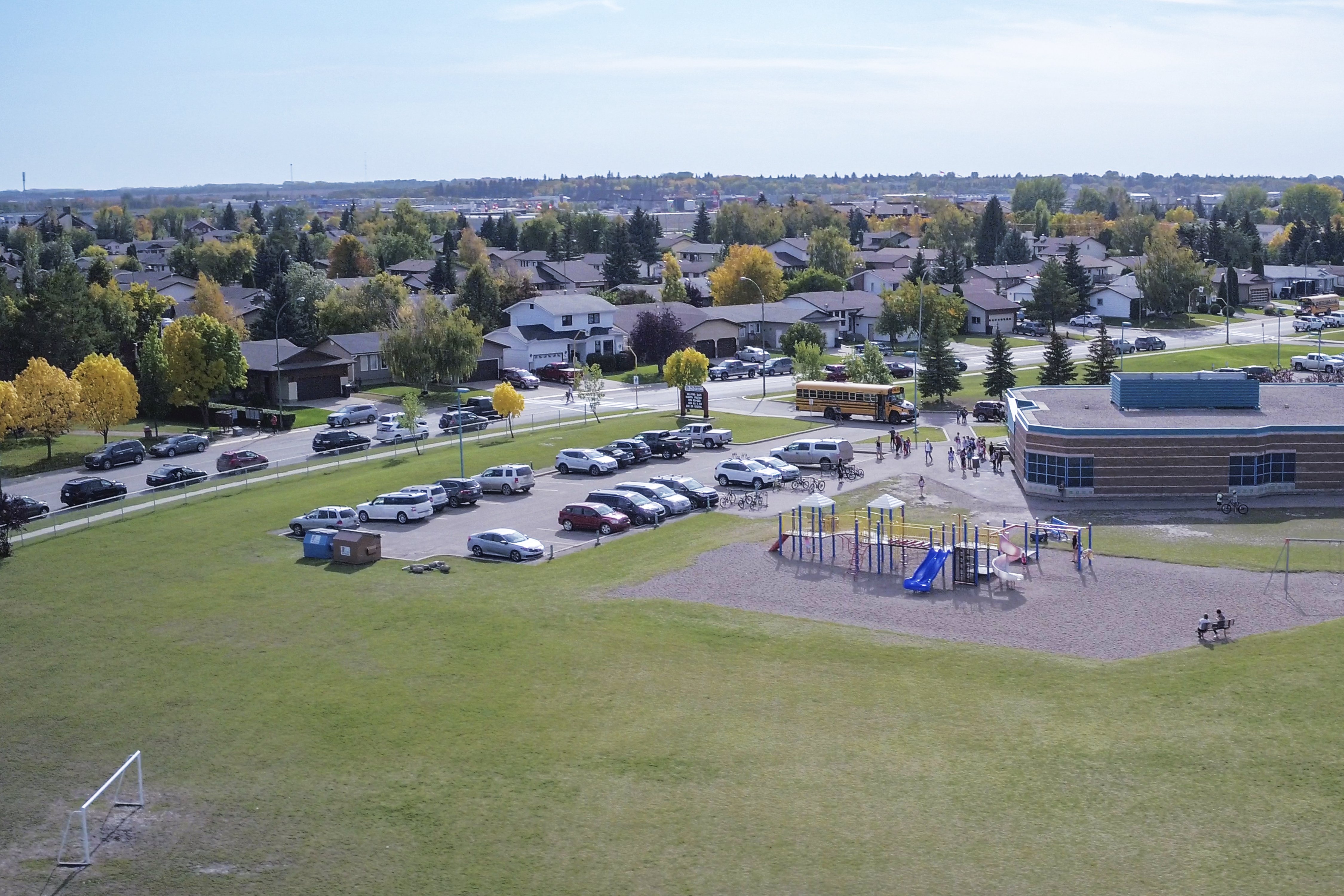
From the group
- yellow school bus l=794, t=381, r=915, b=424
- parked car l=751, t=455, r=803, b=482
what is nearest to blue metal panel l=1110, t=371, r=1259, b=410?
yellow school bus l=794, t=381, r=915, b=424

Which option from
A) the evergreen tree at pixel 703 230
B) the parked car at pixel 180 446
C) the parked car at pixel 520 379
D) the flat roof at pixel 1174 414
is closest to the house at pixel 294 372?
the parked car at pixel 520 379

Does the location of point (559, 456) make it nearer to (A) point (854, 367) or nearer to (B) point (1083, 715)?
(A) point (854, 367)

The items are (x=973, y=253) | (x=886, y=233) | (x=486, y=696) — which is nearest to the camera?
(x=486, y=696)

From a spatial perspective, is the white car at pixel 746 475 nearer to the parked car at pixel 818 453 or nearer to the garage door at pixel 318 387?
the parked car at pixel 818 453

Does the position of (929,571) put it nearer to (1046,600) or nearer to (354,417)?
(1046,600)

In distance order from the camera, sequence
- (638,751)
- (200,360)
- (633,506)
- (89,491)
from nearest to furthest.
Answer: (638,751), (633,506), (89,491), (200,360)

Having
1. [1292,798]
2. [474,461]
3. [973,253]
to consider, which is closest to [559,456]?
[474,461]

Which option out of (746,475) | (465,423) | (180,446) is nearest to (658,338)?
(465,423)
